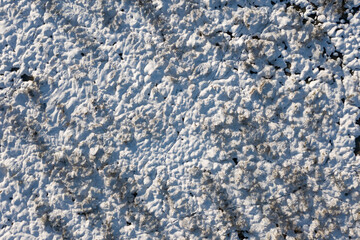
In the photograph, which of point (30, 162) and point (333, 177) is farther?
point (30, 162)

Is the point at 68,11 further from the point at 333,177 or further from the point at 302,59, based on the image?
the point at 333,177

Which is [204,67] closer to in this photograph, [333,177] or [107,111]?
[107,111]

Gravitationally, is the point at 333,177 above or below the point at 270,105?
below

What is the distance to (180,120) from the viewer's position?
2.55 metres

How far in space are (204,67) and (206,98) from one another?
0.75 feet

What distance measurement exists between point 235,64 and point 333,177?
1030mm

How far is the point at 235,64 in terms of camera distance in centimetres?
255

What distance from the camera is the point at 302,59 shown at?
2.50 m

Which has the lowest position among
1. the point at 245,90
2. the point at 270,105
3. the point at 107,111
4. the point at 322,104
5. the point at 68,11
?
the point at 322,104

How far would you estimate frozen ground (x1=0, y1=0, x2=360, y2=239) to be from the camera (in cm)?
243

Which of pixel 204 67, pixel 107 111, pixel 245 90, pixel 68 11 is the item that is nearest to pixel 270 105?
pixel 245 90

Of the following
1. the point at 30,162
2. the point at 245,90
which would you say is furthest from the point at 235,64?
the point at 30,162

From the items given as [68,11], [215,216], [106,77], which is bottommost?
[215,216]

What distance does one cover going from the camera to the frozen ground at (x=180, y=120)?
2426 millimetres
